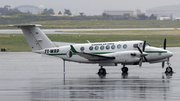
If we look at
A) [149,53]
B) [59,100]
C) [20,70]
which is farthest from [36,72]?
[59,100]

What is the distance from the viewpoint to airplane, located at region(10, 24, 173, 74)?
76.7 feet

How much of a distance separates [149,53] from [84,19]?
144 metres

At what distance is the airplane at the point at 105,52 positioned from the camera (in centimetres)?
2338

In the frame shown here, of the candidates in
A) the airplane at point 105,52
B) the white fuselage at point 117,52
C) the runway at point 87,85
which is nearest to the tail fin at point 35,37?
the airplane at point 105,52

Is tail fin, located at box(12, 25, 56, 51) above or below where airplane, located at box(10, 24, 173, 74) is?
above

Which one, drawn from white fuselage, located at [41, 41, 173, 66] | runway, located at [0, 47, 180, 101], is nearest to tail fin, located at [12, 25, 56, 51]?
white fuselage, located at [41, 41, 173, 66]

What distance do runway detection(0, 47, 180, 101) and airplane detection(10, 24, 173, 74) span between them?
38.2 inches

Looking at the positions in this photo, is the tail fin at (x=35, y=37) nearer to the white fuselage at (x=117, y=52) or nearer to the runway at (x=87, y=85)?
the white fuselage at (x=117, y=52)

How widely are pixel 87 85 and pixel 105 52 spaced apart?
616 cm

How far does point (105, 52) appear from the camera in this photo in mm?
24438

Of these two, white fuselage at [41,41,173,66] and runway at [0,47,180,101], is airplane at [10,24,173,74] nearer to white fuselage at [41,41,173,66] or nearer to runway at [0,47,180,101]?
white fuselage at [41,41,173,66]

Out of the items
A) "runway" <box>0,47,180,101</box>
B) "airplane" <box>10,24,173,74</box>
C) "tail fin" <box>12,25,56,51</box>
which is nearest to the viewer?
"runway" <box>0,47,180,101</box>

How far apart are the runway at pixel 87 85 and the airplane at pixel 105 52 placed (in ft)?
3.18

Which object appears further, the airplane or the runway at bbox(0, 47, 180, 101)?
the airplane
